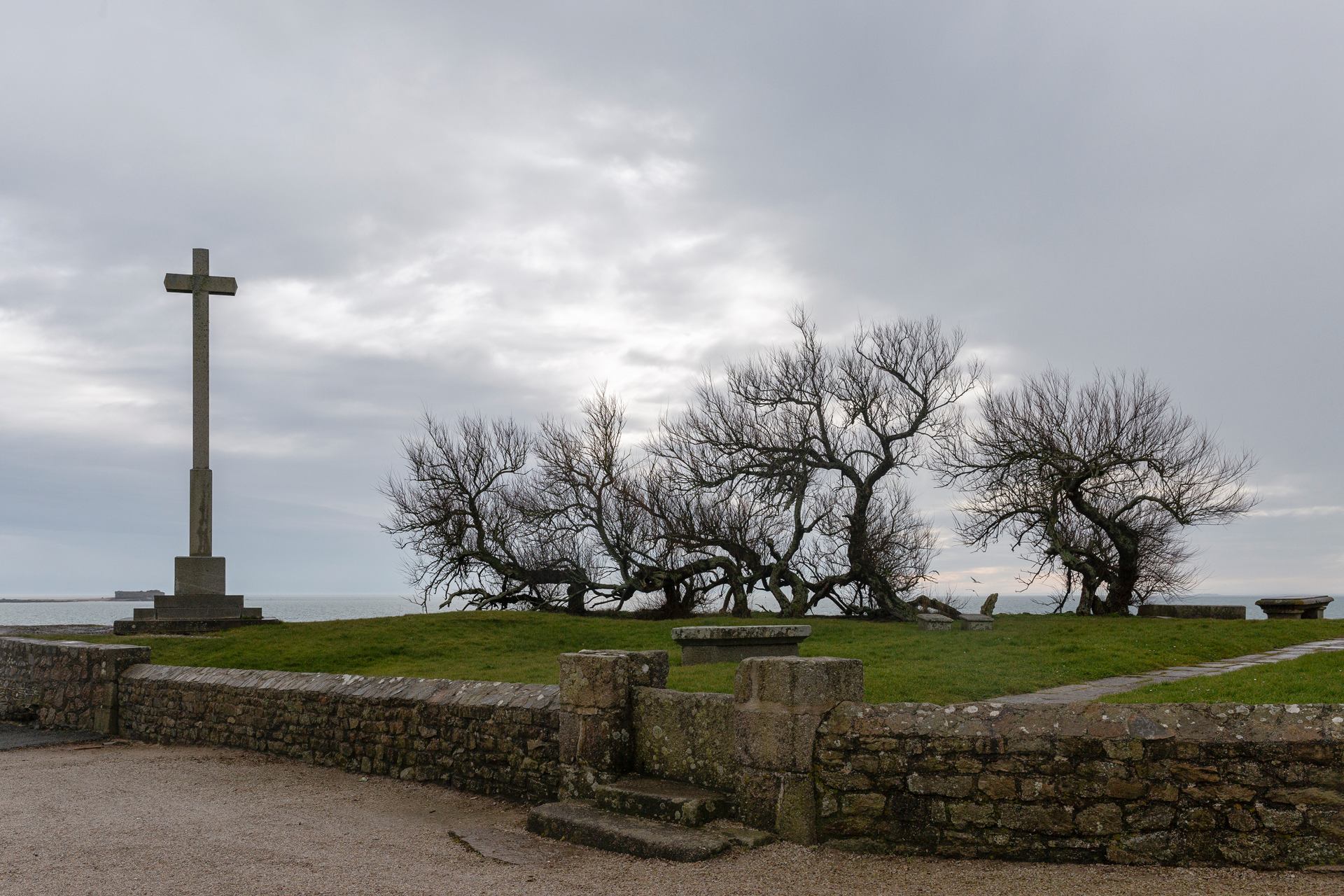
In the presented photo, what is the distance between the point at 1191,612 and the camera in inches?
929

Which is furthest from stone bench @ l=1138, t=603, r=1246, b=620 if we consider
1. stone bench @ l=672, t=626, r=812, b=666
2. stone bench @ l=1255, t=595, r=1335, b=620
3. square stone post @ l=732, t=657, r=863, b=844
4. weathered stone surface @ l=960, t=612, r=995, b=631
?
square stone post @ l=732, t=657, r=863, b=844

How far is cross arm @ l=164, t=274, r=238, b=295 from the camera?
19281 millimetres

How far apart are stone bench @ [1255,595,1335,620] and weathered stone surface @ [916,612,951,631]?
9665mm

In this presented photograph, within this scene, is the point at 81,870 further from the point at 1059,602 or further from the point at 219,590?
the point at 1059,602

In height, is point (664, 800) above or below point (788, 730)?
below

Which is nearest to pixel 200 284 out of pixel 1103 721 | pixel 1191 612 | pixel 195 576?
pixel 195 576

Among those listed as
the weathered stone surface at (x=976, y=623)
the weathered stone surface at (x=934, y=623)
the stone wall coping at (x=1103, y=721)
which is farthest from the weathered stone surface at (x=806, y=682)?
the weathered stone surface at (x=934, y=623)

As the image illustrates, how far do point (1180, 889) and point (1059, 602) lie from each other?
79.9ft

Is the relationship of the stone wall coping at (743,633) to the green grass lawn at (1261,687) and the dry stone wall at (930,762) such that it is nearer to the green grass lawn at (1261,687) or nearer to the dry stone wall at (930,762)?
the green grass lawn at (1261,687)

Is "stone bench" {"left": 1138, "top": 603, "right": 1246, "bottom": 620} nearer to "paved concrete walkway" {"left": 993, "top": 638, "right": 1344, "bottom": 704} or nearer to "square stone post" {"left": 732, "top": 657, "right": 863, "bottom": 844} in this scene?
"paved concrete walkway" {"left": 993, "top": 638, "right": 1344, "bottom": 704}

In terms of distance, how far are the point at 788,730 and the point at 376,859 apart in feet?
9.66

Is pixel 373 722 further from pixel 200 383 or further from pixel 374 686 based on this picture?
pixel 200 383

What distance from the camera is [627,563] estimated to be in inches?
1075

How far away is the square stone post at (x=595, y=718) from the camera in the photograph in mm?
7477
